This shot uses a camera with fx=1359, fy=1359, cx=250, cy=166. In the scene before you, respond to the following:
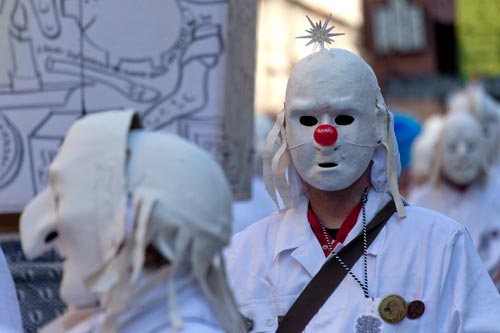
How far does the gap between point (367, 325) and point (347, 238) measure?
1.33 ft

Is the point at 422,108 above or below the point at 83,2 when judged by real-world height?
below

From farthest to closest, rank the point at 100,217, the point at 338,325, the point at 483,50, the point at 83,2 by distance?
the point at 483,50, the point at 83,2, the point at 338,325, the point at 100,217

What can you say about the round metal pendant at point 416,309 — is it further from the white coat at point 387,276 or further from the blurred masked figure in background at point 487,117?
the blurred masked figure in background at point 487,117

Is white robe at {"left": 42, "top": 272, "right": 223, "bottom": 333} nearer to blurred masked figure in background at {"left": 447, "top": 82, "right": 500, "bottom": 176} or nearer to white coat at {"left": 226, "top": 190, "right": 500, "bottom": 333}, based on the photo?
white coat at {"left": 226, "top": 190, "right": 500, "bottom": 333}

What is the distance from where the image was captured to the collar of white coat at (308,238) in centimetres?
538

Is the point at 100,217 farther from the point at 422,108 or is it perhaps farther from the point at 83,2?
the point at 422,108

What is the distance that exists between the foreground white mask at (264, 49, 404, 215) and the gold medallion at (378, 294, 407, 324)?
39 centimetres

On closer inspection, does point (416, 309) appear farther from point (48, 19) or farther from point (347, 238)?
point (48, 19)

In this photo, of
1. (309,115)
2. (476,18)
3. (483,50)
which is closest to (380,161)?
(309,115)

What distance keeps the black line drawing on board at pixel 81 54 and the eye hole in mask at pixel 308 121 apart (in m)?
1.01

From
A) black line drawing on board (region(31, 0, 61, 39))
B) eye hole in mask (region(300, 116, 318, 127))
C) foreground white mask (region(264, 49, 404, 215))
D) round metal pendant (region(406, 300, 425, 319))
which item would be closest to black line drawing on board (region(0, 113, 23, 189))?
black line drawing on board (region(31, 0, 61, 39))

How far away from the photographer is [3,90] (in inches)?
247

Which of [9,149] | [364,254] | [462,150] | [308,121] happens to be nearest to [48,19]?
[9,149]

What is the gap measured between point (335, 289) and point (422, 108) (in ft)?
79.9
